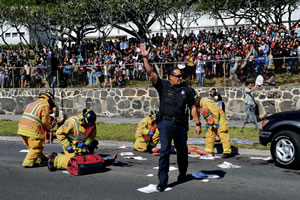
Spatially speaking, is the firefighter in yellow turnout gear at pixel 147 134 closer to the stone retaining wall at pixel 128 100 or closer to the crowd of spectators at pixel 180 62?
the crowd of spectators at pixel 180 62

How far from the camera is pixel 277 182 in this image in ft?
24.4

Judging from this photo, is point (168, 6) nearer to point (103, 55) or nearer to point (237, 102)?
point (103, 55)

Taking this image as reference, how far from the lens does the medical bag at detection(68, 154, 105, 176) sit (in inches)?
312

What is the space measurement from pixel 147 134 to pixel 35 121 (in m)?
3.02

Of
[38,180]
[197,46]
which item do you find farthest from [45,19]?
[38,180]

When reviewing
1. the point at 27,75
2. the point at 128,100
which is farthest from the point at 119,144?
the point at 27,75

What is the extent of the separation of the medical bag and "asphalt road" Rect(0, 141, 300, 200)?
0.40 ft

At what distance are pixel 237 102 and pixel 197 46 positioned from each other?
4.58m

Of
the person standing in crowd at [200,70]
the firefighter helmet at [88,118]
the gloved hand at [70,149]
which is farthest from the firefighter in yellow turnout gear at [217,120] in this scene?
the person standing in crowd at [200,70]

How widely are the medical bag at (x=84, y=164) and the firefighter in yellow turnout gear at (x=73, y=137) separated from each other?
0.72ft

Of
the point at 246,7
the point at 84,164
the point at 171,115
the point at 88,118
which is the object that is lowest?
the point at 84,164

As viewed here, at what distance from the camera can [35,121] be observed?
8.53m

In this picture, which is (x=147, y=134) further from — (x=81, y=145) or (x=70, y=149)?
(x=70, y=149)

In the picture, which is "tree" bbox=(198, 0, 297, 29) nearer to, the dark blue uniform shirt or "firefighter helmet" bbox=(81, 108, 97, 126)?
"firefighter helmet" bbox=(81, 108, 97, 126)
